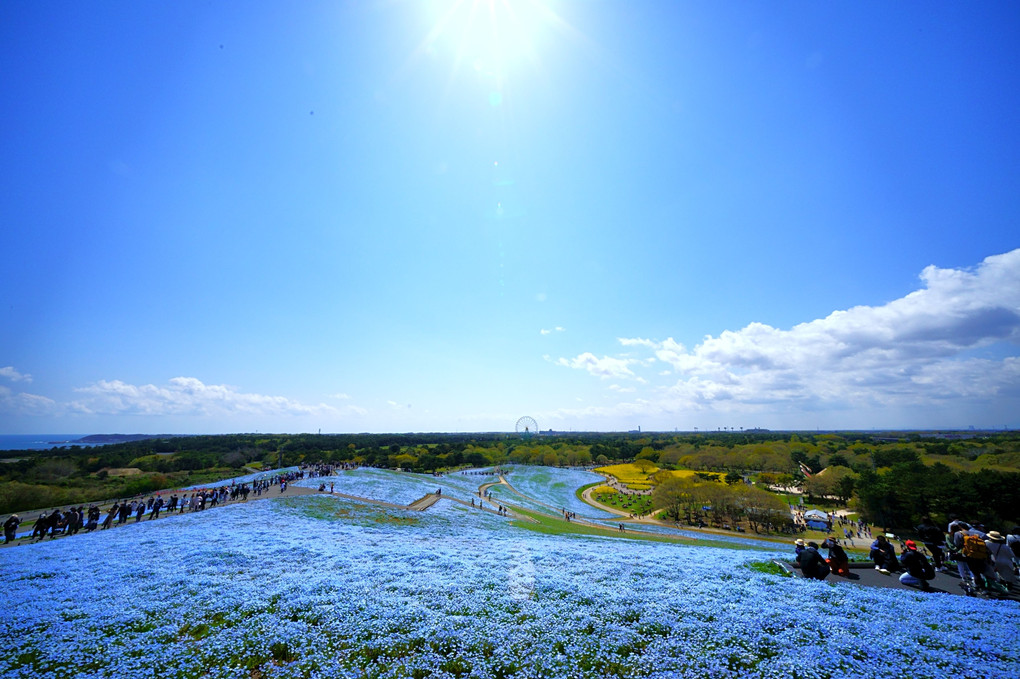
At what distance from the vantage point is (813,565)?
14000 millimetres

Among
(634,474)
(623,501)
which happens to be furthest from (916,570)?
(634,474)

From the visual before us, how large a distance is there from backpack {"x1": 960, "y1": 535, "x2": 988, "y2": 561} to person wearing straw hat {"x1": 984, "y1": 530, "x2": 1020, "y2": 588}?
16.9 inches

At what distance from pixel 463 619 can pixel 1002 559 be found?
18147 millimetres

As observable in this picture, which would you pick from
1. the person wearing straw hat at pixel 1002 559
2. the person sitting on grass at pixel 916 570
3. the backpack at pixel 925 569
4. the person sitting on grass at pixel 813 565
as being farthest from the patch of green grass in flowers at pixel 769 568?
the person wearing straw hat at pixel 1002 559

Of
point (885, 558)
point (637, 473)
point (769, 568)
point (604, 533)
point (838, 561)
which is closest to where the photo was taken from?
point (838, 561)

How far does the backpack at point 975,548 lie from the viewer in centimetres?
1248

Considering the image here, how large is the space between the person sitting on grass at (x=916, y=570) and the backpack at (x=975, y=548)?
3.89 ft

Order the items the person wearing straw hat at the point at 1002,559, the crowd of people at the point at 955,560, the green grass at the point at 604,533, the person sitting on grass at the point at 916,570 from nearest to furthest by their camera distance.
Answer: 1. the crowd of people at the point at 955,560
2. the person wearing straw hat at the point at 1002,559
3. the person sitting on grass at the point at 916,570
4. the green grass at the point at 604,533

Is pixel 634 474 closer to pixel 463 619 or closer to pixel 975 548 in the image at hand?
pixel 975 548

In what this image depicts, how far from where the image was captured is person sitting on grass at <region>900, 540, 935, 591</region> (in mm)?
13406

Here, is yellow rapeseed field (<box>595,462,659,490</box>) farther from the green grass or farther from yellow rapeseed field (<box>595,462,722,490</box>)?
the green grass

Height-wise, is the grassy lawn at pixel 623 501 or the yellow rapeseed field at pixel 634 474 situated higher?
the grassy lawn at pixel 623 501

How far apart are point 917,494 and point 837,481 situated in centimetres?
2519

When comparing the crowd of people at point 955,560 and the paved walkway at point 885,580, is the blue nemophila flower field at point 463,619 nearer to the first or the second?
the paved walkway at point 885,580
